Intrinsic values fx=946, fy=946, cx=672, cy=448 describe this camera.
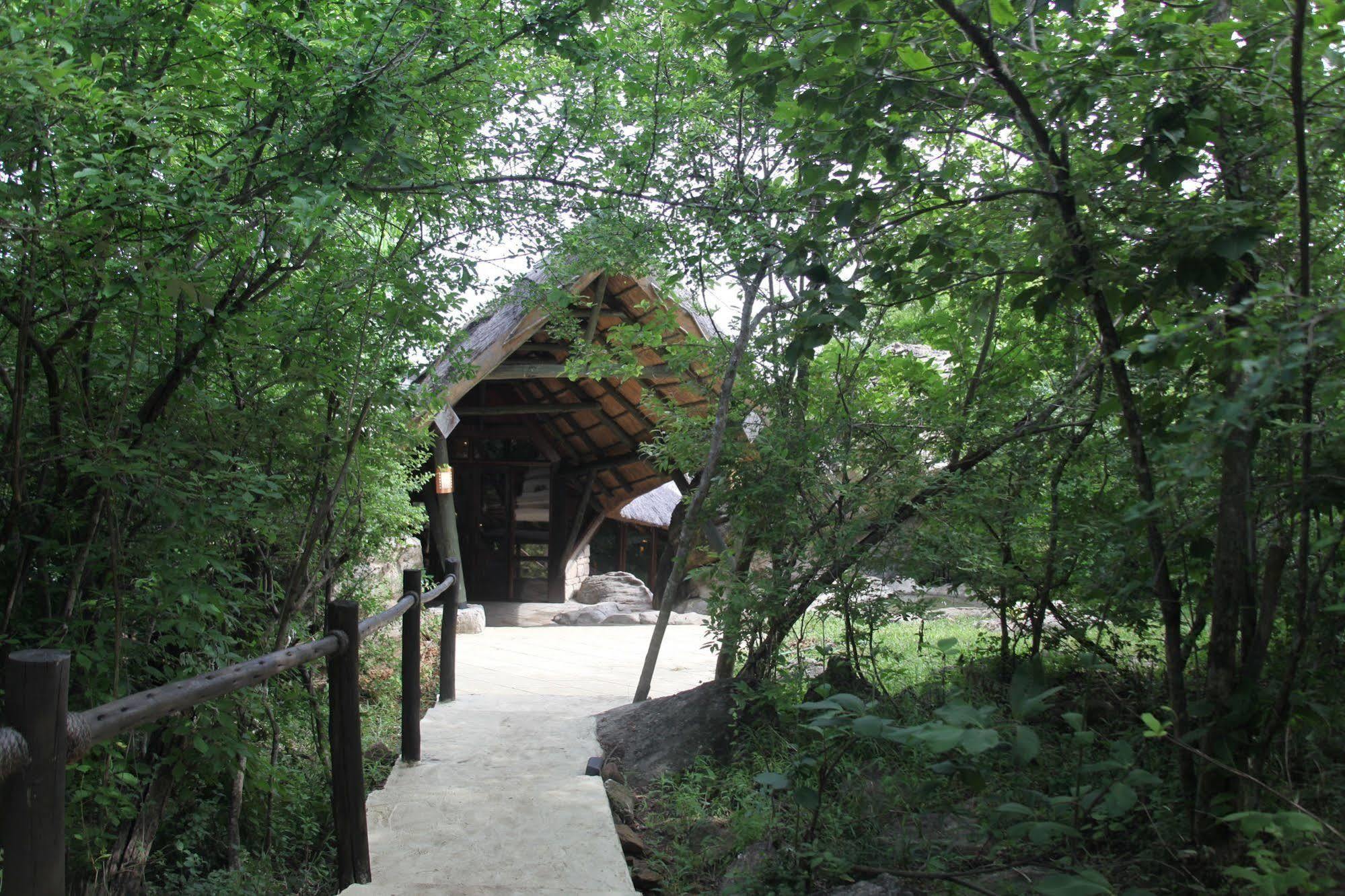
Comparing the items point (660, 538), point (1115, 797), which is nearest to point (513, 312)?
point (1115, 797)

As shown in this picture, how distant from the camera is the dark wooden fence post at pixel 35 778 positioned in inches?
57.6

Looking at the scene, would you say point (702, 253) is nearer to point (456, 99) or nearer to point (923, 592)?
point (456, 99)

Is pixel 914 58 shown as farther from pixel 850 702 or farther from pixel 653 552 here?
pixel 653 552

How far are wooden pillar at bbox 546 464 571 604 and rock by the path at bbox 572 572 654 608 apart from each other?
15.6 inches

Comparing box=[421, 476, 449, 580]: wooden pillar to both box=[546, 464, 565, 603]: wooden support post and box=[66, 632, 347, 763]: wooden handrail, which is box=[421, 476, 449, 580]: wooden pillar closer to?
box=[546, 464, 565, 603]: wooden support post

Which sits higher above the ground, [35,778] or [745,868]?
[35,778]

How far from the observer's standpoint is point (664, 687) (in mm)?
6648

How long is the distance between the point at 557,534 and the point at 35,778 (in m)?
13.3

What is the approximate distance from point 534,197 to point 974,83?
1.91 m

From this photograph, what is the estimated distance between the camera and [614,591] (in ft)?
46.9

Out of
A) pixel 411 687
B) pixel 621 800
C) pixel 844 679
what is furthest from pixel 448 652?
pixel 844 679

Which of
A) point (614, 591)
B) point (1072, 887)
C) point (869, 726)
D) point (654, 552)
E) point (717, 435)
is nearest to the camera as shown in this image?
point (1072, 887)

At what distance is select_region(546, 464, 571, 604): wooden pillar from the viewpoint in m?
14.6

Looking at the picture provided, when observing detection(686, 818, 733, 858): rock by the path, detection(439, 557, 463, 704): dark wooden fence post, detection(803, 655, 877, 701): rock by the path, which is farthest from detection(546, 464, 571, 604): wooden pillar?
detection(686, 818, 733, 858): rock by the path
